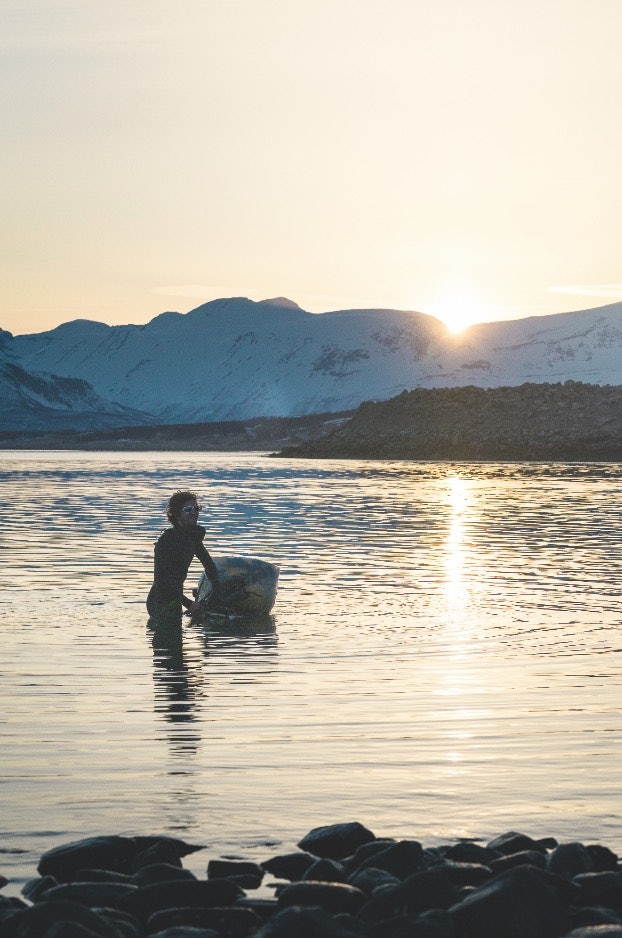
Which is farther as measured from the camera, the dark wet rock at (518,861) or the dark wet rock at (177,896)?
the dark wet rock at (518,861)

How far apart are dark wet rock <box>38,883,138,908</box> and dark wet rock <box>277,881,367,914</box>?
800 mm

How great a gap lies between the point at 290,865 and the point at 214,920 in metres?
1.05

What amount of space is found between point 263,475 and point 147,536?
51715 mm

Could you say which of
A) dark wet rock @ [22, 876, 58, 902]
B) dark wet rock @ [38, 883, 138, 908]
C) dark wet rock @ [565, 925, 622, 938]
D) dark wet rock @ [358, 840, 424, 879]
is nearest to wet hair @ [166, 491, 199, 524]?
dark wet rock @ [358, 840, 424, 879]

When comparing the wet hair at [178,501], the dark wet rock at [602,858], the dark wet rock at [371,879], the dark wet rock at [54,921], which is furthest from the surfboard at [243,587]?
the dark wet rock at [54,921]

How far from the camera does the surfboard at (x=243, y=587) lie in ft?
63.6

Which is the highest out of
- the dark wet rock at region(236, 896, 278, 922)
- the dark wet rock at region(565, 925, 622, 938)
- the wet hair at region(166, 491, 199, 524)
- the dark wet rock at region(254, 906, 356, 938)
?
the wet hair at region(166, 491, 199, 524)

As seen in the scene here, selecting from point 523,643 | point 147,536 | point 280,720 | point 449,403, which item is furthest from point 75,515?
point 449,403

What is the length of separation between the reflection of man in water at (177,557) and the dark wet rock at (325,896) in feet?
34.4

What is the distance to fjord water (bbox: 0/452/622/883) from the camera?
9.20m

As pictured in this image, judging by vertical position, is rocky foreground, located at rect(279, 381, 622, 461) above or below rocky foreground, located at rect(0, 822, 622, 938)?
above

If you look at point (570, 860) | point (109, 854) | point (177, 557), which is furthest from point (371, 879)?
point (177, 557)

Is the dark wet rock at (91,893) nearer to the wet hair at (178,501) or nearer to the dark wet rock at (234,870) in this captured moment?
the dark wet rock at (234,870)

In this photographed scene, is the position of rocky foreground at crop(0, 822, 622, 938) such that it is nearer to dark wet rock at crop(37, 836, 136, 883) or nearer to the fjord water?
dark wet rock at crop(37, 836, 136, 883)
